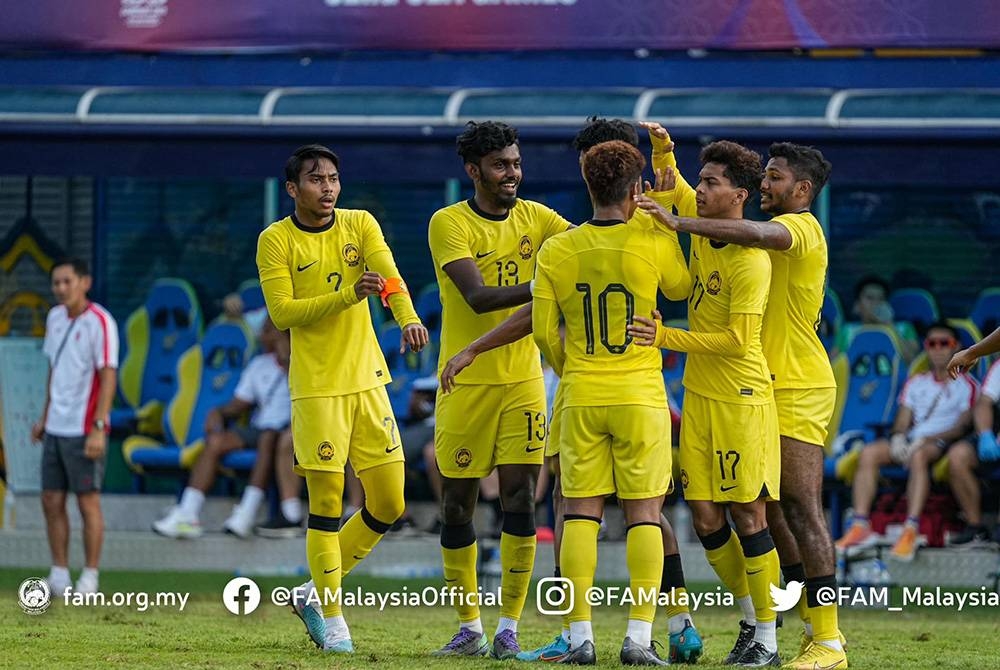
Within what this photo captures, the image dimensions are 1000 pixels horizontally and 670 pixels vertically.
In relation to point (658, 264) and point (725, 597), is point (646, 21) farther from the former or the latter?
point (658, 264)

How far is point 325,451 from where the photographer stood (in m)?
7.72

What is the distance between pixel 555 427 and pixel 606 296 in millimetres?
767

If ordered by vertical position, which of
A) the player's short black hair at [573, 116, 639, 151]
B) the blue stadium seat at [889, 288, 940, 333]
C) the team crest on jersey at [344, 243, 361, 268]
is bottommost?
the team crest on jersey at [344, 243, 361, 268]

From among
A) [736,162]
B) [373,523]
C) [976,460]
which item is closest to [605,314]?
[736,162]

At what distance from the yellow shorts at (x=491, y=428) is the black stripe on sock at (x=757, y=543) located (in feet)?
3.20

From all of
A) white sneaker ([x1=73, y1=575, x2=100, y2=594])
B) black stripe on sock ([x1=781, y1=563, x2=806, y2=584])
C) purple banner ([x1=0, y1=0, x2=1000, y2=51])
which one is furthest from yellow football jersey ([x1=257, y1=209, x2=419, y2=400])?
purple banner ([x1=0, y1=0, x2=1000, y2=51])

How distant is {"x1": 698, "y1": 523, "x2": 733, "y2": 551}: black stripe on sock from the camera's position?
24.0 feet

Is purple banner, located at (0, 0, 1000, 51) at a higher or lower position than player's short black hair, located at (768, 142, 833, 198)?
higher

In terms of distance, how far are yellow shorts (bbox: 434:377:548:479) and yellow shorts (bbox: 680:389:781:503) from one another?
751 mm

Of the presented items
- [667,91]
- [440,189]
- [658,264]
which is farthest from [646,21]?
[658,264]

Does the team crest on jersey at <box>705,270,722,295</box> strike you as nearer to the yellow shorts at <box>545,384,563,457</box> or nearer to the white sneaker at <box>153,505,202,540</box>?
the yellow shorts at <box>545,384,563,457</box>

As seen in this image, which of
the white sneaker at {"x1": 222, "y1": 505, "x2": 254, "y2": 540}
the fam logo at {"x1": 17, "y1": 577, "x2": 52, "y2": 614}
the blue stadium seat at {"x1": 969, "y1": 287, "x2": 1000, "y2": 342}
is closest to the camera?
the fam logo at {"x1": 17, "y1": 577, "x2": 52, "y2": 614}

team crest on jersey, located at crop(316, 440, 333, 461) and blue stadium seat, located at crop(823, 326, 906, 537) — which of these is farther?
blue stadium seat, located at crop(823, 326, 906, 537)

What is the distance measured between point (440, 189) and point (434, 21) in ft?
4.30
